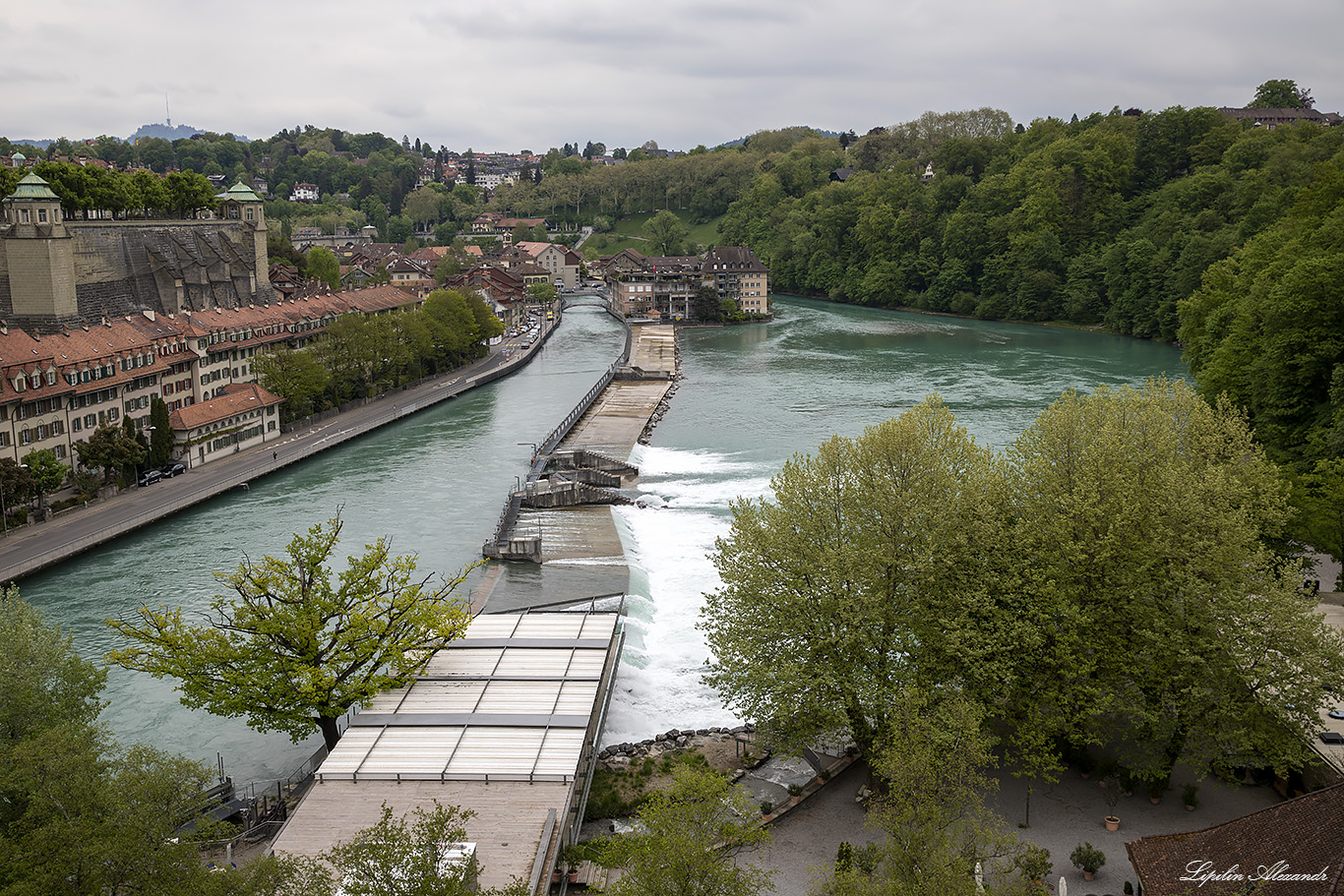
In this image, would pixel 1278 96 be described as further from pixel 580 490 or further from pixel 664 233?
pixel 580 490

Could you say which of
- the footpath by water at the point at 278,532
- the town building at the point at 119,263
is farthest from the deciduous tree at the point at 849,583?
the town building at the point at 119,263

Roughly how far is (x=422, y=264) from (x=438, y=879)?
112864 millimetres

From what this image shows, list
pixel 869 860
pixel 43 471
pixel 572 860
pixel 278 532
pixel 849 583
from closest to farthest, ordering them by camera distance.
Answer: pixel 869 860 → pixel 572 860 → pixel 849 583 → pixel 43 471 → pixel 278 532

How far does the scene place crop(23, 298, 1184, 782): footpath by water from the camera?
85.0ft

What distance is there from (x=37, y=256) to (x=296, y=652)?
1513 inches

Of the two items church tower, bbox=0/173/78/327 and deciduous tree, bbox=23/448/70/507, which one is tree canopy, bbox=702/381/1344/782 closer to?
deciduous tree, bbox=23/448/70/507

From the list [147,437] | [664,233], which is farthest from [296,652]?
[664,233]

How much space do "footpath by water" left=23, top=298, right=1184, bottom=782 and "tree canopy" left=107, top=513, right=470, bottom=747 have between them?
11.2 feet

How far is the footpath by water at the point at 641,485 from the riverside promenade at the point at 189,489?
1.71ft

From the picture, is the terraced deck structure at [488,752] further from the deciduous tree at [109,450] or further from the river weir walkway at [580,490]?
the deciduous tree at [109,450]

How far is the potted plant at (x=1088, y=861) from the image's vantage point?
16.4 m

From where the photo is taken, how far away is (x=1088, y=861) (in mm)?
16375

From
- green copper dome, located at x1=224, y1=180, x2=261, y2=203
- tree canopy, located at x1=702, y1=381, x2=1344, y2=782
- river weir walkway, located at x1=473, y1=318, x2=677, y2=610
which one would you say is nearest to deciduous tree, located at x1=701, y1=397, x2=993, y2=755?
tree canopy, located at x1=702, y1=381, x2=1344, y2=782

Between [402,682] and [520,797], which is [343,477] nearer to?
[402,682]
